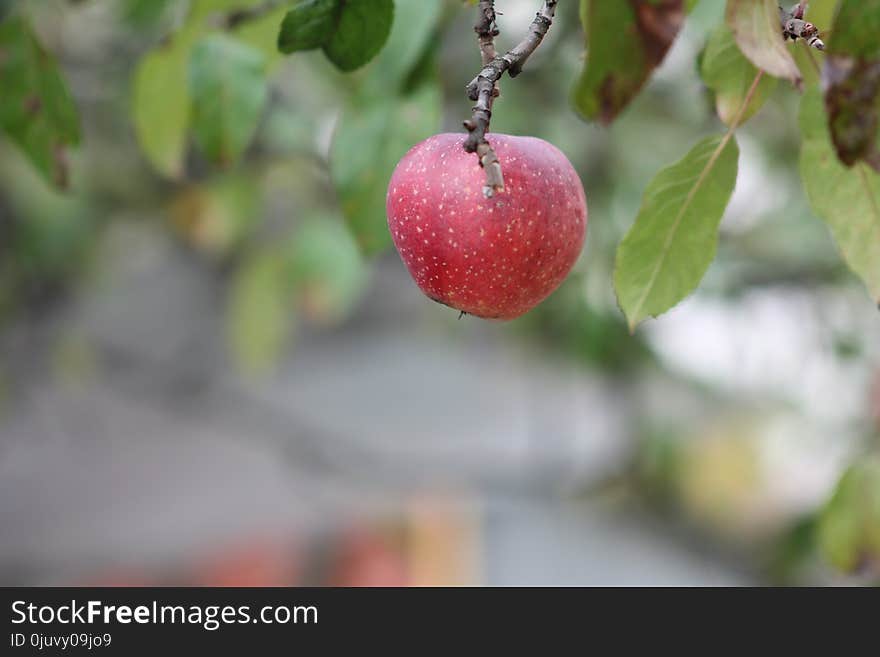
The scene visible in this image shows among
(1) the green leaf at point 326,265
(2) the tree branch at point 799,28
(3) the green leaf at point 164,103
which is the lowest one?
(2) the tree branch at point 799,28

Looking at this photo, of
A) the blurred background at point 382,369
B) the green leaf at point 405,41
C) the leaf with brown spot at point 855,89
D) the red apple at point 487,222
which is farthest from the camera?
the blurred background at point 382,369

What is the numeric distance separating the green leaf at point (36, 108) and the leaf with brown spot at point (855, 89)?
50 cm

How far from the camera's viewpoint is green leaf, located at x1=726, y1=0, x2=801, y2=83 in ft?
1.15

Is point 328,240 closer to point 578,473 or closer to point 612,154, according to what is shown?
point 612,154

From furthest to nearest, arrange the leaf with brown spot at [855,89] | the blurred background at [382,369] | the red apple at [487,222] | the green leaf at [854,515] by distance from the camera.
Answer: the blurred background at [382,369]
the green leaf at [854,515]
the red apple at [487,222]
the leaf with brown spot at [855,89]

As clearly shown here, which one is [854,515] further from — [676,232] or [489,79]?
[489,79]

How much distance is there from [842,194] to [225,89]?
0.39 metres

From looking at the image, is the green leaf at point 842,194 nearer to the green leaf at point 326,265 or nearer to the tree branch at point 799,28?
the tree branch at point 799,28

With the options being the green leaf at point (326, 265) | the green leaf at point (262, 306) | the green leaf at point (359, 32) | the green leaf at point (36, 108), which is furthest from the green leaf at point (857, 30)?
the green leaf at point (262, 306)

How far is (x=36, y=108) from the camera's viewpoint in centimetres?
64

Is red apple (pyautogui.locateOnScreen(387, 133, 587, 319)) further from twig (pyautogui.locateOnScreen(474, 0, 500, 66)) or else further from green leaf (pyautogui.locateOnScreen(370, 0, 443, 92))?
green leaf (pyautogui.locateOnScreen(370, 0, 443, 92))

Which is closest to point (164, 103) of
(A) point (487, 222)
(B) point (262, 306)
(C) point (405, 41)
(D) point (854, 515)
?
(C) point (405, 41)

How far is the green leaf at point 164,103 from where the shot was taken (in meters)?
0.71

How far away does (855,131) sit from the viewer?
12.5 inches
